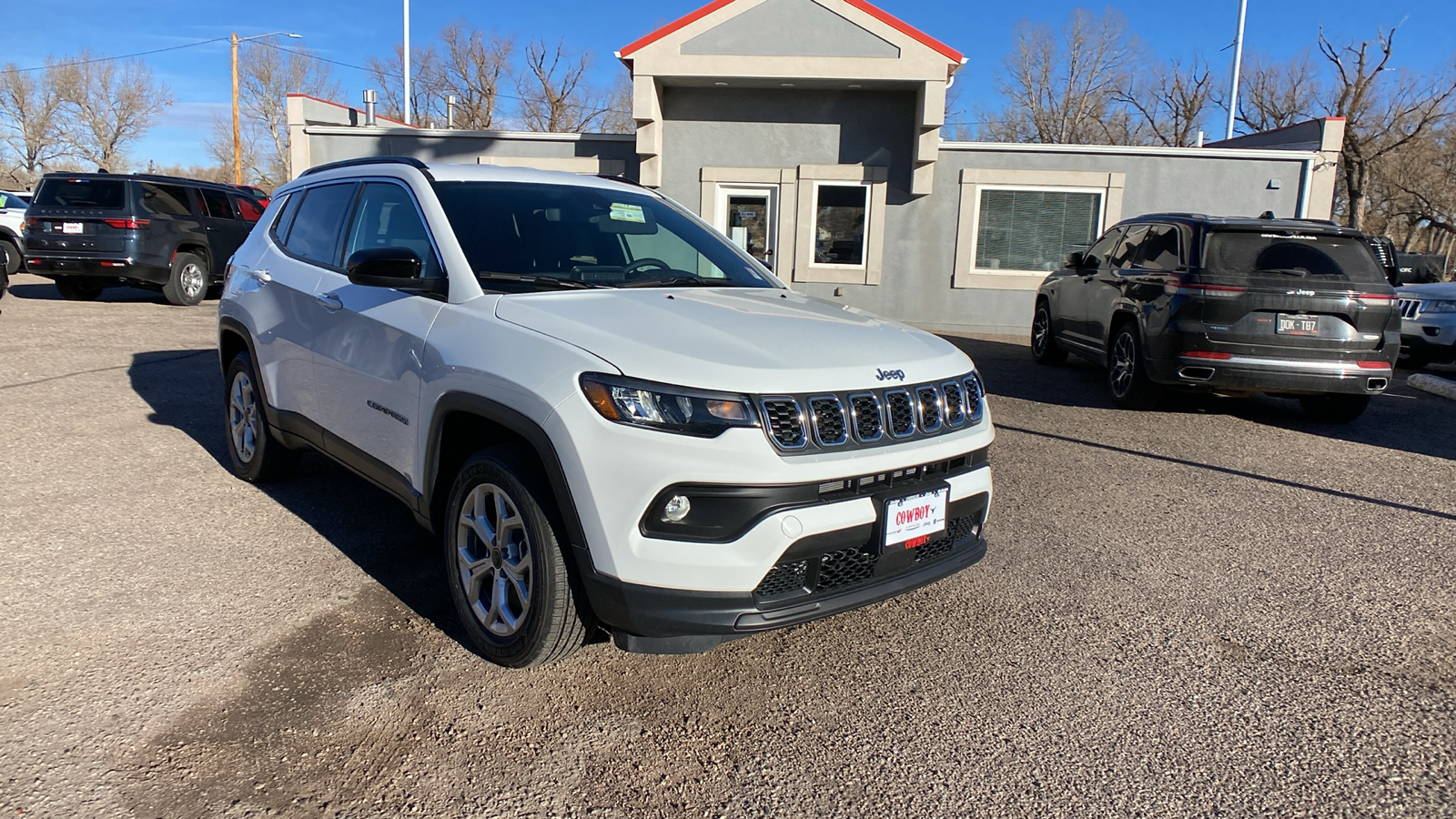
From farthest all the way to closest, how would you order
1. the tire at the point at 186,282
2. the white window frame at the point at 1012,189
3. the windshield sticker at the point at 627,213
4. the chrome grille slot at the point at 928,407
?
the white window frame at the point at 1012,189, the tire at the point at 186,282, the windshield sticker at the point at 627,213, the chrome grille slot at the point at 928,407

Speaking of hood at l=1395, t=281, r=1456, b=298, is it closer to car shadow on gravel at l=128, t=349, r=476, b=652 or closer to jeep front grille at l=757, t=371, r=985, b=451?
jeep front grille at l=757, t=371, r=985, b=451

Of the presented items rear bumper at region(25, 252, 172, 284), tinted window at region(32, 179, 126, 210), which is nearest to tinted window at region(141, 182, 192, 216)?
tinted window at region(32, 179, 126, 210)

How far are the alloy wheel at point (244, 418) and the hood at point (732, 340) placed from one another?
2.63 m

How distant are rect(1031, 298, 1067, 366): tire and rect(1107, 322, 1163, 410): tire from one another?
2.37 m

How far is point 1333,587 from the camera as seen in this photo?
4.28 meters

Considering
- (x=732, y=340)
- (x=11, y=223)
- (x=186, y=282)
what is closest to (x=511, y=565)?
(x=732, y=340)

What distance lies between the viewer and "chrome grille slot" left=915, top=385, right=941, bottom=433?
3.14m

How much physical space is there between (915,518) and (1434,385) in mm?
9623

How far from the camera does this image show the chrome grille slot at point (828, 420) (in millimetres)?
2834

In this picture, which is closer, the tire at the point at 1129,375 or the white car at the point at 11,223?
the tire at the point at 1129,375

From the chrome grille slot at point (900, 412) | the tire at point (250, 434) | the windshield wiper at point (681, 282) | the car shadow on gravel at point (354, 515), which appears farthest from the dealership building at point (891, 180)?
the chrome grille slot at point (900, 412)

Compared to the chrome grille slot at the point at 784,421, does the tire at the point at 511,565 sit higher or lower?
lower

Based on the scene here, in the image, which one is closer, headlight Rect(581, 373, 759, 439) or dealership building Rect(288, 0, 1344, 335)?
headlight Rect(581, 373, 759, 439)

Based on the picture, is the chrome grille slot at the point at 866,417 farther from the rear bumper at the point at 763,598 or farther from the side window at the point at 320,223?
the side window at the point at 320,223
